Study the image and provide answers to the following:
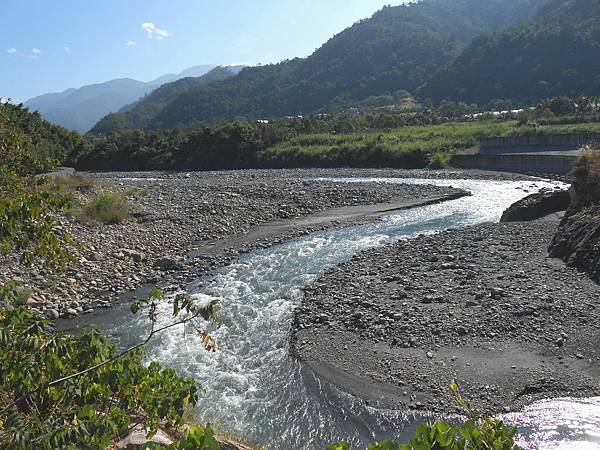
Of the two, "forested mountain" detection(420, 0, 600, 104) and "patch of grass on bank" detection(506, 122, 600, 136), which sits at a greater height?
"forested mountain" detection(420, 0, 600, 104)

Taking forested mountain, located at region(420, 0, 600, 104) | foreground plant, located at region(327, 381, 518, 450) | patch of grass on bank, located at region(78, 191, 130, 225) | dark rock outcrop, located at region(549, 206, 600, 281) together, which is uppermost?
forested mountain, located at region(420, 0, 600, 104)

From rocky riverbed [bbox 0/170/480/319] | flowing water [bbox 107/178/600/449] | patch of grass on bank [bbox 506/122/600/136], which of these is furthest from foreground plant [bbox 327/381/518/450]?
patch of grass on bank [bbox 506/122/600/136]

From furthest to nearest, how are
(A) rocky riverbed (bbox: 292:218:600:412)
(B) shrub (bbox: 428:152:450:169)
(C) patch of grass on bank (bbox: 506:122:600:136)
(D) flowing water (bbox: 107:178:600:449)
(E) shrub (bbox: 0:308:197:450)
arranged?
1. (B) shrub (bbox: 428:152:450:169)
2. (C) patch of grass on bank (bbox: 506:122:600:136)
3. (A) rocky riverbed (bbox: 292:218:600:412)
4. (D) flowing water (bbox: 107:178:600:449)
5. (E) shrub (bbox: 0:308:197:450)

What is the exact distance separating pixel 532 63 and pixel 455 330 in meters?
124

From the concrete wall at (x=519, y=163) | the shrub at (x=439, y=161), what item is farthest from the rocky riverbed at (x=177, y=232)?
the shrub at (x=439, y=161)

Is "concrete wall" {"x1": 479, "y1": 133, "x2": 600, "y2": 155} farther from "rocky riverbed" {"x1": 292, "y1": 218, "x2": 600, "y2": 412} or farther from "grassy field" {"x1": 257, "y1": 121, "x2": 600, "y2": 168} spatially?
"rocky riverbed" {"x1": 292, "y1": 218, "x2": 600, "y2": 412}

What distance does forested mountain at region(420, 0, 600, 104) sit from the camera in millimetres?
103688

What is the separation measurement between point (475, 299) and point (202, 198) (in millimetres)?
20306

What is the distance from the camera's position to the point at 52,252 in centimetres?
438

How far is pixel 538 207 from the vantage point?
2236 cm

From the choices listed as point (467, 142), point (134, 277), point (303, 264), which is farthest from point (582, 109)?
point (134, 277)

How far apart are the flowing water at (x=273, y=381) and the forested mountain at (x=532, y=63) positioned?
3806 inches

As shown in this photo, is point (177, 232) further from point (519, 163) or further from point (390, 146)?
point (390, 146)

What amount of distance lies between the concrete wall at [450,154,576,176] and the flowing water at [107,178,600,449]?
87.0 feet
